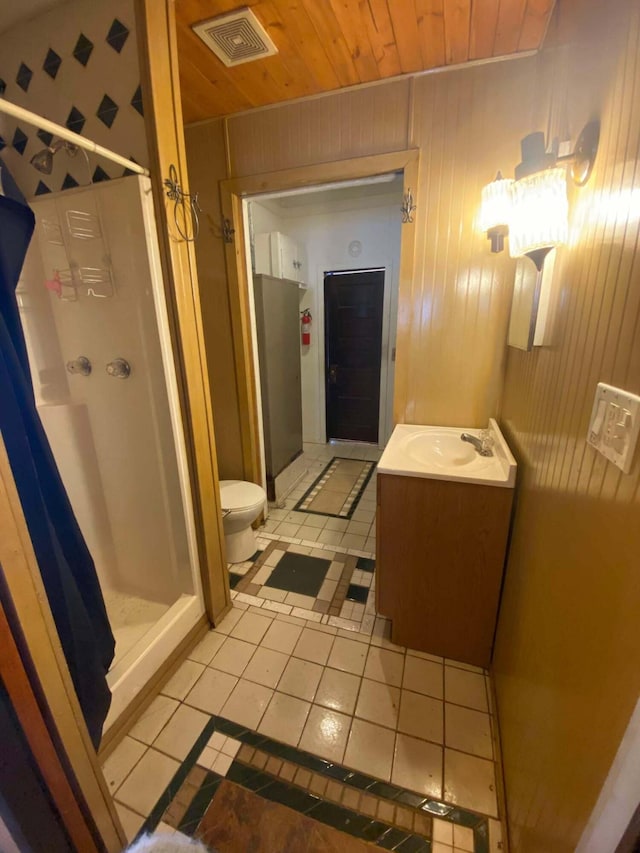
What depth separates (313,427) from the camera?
416 cm

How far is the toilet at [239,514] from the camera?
2.02 metres

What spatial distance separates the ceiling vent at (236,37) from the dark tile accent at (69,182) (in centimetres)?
77

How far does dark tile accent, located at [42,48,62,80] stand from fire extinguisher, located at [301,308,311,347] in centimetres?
265

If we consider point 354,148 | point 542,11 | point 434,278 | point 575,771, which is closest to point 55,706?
point 575,771

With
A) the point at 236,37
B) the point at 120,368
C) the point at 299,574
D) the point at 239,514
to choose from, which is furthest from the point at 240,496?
the point at 236,37

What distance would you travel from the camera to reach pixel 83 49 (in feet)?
4.05

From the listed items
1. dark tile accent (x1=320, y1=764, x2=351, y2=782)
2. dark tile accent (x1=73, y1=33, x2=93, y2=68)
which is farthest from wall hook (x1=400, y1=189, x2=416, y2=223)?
dark tile accent (x1=320, y1=764, x2=351, y2=782)

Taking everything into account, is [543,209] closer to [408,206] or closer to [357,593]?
[408,206]

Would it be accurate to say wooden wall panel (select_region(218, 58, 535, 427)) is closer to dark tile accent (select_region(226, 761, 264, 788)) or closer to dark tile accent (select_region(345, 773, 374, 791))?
dark tile accent (select_region(345, 773, 374, 791))

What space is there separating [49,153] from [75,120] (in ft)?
0.54

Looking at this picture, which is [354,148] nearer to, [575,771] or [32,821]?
[575,771]

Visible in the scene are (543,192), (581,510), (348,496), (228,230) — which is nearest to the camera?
(581,510)

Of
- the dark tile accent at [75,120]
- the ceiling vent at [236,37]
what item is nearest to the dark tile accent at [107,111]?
the dark tile accent at [75,120]

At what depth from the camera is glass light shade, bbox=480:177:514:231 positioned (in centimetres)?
138
